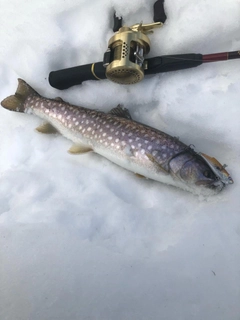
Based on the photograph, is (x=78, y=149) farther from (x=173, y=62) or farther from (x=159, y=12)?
(x=159, y=12)

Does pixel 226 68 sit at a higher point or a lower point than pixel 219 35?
lower

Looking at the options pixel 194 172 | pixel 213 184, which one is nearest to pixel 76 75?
pixel 194 172

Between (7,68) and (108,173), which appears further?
(7,68)

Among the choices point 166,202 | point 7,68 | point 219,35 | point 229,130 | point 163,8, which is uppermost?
point 163,8

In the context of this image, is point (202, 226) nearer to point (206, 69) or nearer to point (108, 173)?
point (108, 173)

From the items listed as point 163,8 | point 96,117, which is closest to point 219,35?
point 163,8

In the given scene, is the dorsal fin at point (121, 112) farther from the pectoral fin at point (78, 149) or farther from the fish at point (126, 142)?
the pectoral fin at point (78, 149)

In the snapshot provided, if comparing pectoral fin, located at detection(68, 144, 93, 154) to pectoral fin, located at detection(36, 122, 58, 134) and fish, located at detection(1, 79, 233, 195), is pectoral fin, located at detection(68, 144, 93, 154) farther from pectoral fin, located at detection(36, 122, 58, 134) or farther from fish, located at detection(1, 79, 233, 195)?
pectoral fin, located at detection(36, 122, 58, 134)
